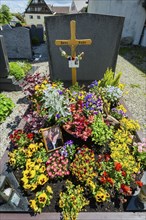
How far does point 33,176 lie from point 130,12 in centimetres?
1501

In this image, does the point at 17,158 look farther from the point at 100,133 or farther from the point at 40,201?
the point at 100,133

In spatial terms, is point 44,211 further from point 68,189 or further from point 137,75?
point 137,75

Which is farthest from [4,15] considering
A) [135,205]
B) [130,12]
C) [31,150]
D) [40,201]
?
[135,205]

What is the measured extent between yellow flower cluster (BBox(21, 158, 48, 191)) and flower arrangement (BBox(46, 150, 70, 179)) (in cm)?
11

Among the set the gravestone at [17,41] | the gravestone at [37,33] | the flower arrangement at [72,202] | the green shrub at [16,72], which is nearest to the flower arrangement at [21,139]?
the flower arrangement at [72,202]

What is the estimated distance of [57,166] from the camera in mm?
2725

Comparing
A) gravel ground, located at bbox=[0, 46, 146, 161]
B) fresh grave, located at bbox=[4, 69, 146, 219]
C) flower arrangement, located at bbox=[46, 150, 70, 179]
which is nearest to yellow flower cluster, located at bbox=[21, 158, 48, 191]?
fresh grave, located at bbox=[4, 69, 146, 219]

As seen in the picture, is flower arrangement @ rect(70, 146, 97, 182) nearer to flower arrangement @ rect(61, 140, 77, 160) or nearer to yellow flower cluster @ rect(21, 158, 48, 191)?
flower arrangement @ rect(61, 140, 77, 160)

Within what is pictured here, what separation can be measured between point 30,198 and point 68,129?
1298mm

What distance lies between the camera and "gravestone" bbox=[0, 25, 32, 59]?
840 centimetres

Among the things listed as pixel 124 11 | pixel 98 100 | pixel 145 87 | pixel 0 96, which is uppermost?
pixel 124 11

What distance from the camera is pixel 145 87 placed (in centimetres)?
664

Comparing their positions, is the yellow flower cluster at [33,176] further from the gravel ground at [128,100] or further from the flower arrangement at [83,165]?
the gravel ground at [128,100]

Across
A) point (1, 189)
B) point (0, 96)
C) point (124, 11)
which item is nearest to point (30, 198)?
point (1, 189)
